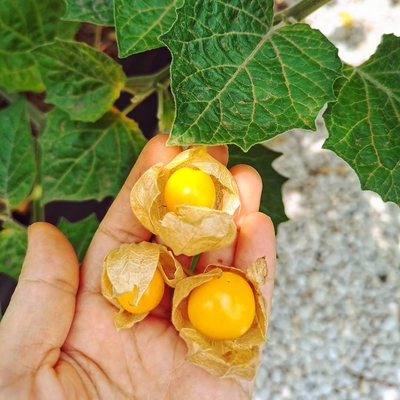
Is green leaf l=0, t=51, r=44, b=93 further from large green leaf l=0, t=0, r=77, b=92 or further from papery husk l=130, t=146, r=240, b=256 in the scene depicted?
papery husk l=130, t=146, r=240, b=256

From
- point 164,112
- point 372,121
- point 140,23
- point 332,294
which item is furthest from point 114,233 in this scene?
point 332,294

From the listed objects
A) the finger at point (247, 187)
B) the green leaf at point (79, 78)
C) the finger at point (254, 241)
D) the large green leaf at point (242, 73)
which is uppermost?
the large green leaf at point (242, 73)

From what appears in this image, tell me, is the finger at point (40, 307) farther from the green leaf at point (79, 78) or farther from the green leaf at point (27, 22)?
the green leaf at point (27, 22)

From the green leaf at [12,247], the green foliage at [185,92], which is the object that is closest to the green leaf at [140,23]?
the green foliage at [185,92]

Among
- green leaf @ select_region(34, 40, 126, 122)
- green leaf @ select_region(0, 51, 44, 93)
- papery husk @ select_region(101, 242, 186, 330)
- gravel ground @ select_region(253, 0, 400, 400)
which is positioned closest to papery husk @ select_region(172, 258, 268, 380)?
papery husk @ select_region(101, 242, 186, 330)

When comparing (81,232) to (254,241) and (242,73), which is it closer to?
(254,241)

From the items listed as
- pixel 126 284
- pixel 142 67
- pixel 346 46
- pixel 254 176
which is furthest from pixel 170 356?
pixel 346 46

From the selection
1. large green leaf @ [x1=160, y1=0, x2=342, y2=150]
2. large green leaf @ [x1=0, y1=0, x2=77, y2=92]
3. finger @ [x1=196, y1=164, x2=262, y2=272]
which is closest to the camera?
large green leaf @ [x1=160, y1=0, x2=342, y2=150]
